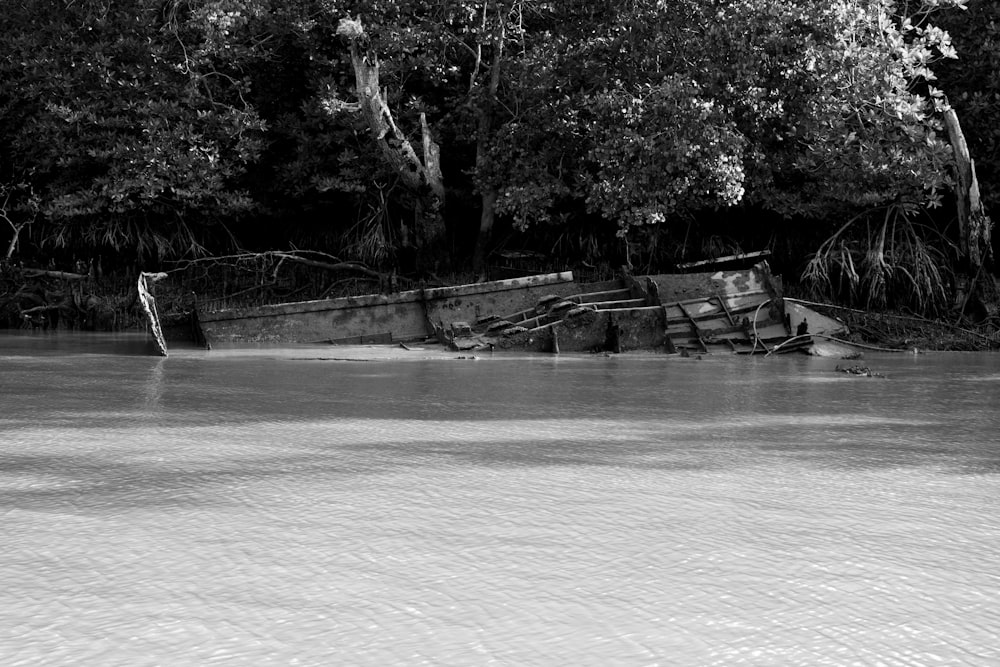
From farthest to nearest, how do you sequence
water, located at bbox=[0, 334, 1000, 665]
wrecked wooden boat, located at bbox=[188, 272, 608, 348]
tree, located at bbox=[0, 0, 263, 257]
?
tree, located at bbox=[0, 0, 263, 257] → wrecked wooden boat, located at bbox=[188, 272, 608, 348] → water, located at bbox=[0, 334, 1000, 665]

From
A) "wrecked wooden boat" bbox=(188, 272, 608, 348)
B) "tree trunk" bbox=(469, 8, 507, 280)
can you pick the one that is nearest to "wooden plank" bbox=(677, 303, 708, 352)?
"wrecked wooden boat" bbox=(188, 272, 608, 348)

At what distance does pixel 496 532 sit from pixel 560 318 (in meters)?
9.09

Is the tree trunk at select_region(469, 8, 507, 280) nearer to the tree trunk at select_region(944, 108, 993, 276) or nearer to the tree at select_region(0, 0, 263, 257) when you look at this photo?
the tree at select_region(0, 0, 263, 257)

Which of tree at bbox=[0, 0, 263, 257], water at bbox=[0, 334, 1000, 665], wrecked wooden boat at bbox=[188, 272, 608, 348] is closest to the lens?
water at bbox=[0, 334, 1000, 665]

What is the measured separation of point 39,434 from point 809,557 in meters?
4.06

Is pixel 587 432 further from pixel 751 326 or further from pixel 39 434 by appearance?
A: pixel 751 326

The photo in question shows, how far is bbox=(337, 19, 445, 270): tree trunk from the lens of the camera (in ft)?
51.8

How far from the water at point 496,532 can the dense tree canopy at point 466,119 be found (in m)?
7.12

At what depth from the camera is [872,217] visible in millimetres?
15984

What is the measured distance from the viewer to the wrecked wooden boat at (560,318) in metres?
12.4

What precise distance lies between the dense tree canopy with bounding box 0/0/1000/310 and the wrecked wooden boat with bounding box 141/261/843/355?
137 cm

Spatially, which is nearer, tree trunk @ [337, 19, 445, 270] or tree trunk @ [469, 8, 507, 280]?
tree trunk @ [337, 19, 445, 270]

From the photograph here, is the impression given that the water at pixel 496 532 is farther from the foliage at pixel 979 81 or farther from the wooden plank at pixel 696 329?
the foliage at pixel 979 81

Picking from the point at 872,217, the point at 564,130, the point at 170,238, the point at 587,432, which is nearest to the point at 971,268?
the point at 872,217
